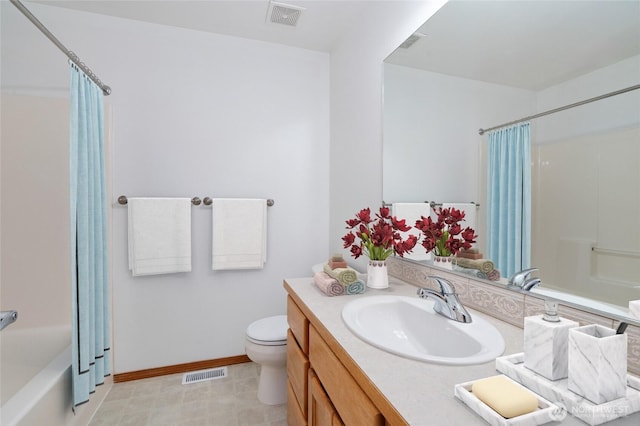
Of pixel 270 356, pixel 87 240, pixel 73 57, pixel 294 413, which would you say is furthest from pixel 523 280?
pixel 73 57

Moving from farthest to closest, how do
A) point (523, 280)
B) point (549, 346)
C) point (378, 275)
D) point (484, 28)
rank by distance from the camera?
point (378, 275)
point (484, 28)
point (523, 280)
point (549, 346)

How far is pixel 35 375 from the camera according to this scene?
149cm

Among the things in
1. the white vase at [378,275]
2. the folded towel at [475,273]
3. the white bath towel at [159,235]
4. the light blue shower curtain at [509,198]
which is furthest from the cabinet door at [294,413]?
the white bath towel at [159,235]

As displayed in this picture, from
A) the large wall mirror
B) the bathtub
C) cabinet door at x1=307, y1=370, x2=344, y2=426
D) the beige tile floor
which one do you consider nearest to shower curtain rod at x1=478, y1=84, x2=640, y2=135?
the large wall mirror

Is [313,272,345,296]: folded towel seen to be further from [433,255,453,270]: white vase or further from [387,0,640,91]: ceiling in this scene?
[387,0,640,91]: ceiling

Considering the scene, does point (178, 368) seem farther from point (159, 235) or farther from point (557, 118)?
point (557, 118)

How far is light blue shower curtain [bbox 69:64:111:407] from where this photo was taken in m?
1.44

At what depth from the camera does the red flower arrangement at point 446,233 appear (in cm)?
121

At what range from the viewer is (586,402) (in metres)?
0.53

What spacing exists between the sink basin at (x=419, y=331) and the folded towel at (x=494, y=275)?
174mm

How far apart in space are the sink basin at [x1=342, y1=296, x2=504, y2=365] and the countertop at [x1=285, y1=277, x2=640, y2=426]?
0.02 meters

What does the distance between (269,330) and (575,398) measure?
1545mm

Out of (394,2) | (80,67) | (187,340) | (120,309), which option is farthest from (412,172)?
(120,309)

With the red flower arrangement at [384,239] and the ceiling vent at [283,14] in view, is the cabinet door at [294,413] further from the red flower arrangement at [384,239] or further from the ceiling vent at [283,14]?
the ceiling vent at [283,14]
